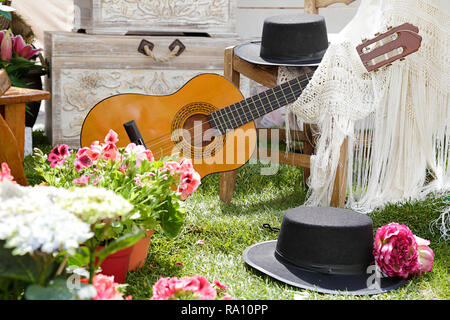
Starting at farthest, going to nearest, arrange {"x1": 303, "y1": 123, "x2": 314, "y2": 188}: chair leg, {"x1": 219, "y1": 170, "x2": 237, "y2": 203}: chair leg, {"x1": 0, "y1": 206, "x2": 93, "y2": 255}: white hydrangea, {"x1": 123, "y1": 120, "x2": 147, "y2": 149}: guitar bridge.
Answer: {"x1": 303, "y1": 123, "x2": 314, "y2": 188}: chair leg
{"x1": 219, "y1": 170, "x2": 237, "y2": 203}: chair leg
{"x1": 123, "y1": 120, "x2": 147, "y2": 149}: guitar bridge
{"x1": 0, "y1": 206, "x2": 93, "y2": 255}: white hydrangea

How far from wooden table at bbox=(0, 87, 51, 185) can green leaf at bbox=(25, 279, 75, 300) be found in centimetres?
Answer: 64

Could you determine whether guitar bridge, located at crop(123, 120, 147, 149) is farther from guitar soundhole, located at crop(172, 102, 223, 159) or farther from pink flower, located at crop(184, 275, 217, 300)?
pink flower, located at crop(184, 275, 217, 300)

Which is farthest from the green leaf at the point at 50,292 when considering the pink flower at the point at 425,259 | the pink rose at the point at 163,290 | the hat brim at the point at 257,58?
the hat brim at the point at 257,58

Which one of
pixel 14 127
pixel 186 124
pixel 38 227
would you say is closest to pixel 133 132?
pixel 186 124

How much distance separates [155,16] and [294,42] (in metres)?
1.08

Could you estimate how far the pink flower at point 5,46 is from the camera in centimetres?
279

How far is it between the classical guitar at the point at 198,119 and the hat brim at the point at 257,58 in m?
0.06

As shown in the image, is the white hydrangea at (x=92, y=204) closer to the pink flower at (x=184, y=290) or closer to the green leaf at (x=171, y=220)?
the pink flower at (x=184, y=290)

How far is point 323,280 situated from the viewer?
1456 mm

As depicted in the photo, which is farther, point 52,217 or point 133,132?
point 133,132

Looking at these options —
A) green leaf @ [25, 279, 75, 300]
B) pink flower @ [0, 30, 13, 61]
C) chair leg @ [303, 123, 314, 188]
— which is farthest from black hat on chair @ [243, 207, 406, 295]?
pink flower @ [0, 30, 13, 61]

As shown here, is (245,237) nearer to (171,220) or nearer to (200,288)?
(171,220)

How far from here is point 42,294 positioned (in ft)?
3.23

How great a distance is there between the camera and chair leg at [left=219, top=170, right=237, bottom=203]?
7.47 ft
